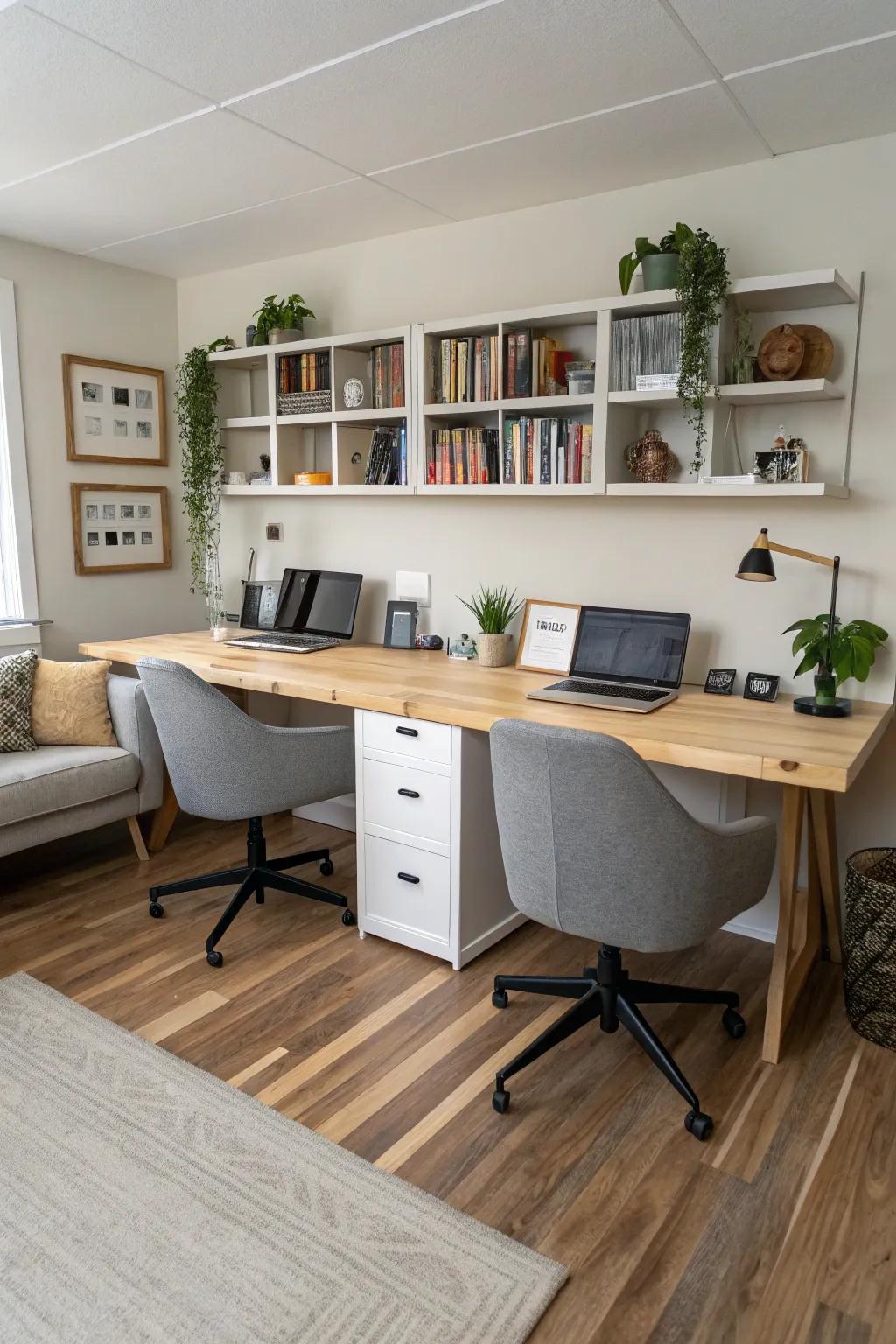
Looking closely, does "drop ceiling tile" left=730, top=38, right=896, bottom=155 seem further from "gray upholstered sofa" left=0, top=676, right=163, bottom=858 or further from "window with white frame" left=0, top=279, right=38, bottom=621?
"window with white frame" left=0, top=279, right=38, bottom=621

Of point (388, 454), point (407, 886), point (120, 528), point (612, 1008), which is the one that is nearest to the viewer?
point (612, 1008)

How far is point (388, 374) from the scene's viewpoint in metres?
3.30

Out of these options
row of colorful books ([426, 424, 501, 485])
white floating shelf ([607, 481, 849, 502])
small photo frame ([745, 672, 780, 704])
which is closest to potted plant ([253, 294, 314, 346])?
row of colorful books ([426, 424, 501, 485])

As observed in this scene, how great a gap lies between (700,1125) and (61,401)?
3496mm

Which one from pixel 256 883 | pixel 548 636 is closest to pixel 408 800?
pixel 256 883

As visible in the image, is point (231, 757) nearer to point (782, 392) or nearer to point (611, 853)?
point (611, 853)

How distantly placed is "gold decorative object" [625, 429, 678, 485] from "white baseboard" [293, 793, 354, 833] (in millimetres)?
1789

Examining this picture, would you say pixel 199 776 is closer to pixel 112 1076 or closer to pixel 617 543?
pixel 112 1076

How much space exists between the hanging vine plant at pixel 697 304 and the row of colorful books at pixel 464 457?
71 cm

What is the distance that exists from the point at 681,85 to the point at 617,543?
1.29m

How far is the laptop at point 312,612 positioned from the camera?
141 inches

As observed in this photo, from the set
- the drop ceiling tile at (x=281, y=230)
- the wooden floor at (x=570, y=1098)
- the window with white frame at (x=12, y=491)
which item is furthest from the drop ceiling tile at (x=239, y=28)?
the wooden floor at (x=570, y=1098)

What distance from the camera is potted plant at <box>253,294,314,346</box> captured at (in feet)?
11.7

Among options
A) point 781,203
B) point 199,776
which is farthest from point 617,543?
point 199,776
